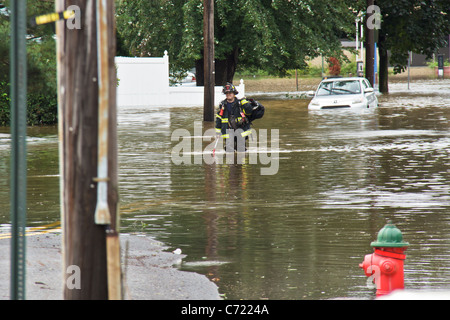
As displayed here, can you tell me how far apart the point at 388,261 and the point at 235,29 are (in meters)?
32.5

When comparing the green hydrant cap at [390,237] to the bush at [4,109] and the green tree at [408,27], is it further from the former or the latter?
the green tree at [408,27]

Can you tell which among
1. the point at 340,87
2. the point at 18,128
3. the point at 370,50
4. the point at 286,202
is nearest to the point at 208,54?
the point at 340,87

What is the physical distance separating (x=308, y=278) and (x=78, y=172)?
2906 millimetres

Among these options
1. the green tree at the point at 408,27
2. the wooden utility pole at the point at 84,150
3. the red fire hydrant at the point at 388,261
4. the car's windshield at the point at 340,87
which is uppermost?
the green tree at the point at 408,27

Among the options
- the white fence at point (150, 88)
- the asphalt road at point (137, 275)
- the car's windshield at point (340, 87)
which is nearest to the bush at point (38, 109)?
the white fence at point (150, 88)

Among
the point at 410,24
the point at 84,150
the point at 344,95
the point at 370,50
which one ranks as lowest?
the point at 84,150

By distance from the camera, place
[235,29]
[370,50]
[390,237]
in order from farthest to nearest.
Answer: [235,29], [370,50], [390,237]

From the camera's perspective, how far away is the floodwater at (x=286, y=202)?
707 cm

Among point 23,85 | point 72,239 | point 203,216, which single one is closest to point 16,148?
point 23,85

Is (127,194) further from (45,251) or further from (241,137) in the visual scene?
(241,137)

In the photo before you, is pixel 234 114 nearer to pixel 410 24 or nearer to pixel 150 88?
pixel 150 88

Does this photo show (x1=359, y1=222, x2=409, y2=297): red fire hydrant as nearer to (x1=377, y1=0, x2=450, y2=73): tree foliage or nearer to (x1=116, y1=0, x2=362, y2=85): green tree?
(x1=116, y1=0, x2=362, y2=85): green tree

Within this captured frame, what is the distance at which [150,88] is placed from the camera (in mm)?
36562

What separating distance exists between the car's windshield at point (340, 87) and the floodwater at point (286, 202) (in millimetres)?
7236
